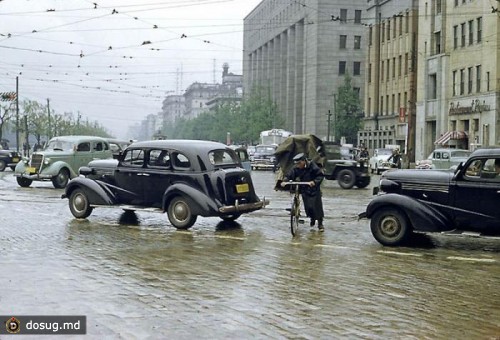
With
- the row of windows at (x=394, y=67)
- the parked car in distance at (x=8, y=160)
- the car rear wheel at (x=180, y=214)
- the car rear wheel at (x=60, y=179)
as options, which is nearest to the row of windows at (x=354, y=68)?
the row of windows at (x=394, y=67)

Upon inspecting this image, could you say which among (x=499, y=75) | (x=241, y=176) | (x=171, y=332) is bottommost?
(x=171, y=332)

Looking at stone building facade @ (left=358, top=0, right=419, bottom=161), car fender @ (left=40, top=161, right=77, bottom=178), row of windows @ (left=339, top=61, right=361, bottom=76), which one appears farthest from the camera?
row of windows @ (left=339, top=61, right=361, bottom=76)

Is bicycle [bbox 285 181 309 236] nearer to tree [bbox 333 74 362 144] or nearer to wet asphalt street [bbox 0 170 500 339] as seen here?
wet asphalt street [bbox 0 170 500 339]

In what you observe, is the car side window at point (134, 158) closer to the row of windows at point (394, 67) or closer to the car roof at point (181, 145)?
the car roof at point (181, 145)

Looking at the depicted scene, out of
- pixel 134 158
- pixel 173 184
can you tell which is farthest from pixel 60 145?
pixel 173 184

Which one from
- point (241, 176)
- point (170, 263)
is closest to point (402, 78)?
point (241, 176)

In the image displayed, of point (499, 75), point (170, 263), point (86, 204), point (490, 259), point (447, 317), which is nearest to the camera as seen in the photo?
point (447, 317)

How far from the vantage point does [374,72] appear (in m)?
78.9

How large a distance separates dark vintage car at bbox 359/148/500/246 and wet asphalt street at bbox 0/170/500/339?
423mm

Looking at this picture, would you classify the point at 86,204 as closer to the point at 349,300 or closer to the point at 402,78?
Result: the point at 349,300

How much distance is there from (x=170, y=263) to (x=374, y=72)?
71.4 meters

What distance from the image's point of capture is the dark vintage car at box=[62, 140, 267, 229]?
1399cm

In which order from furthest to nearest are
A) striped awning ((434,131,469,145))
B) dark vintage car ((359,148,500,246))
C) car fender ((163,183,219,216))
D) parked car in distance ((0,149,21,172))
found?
striped awning ((434,131,469,145)) < parked car in distance ((0,149,21,172)) < car fender ((163,183,219,216)) < dark vintage car ((359,148,500,246))

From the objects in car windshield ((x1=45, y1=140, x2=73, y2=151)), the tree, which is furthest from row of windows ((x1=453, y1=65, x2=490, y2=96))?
car windshield ((x1=45, y1=140, x2=73, y2=151))
